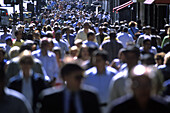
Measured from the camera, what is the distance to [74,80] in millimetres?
5184

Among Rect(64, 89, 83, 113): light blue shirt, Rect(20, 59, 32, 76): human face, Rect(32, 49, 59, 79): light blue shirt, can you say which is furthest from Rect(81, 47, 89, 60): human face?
Rect(64, 89, 83, 113): light blue shirt

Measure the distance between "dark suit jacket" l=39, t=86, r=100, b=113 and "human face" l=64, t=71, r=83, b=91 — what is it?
0.07 m

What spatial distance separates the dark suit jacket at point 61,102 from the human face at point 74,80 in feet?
0.23

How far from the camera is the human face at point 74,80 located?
5160 mm

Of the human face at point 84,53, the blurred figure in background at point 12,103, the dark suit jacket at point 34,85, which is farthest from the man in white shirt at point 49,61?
the blurred figure in background at point 12,103

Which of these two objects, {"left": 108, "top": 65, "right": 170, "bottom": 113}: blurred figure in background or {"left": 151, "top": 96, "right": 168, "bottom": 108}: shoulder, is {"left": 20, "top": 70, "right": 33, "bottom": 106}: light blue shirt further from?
{"left": 151, "top": 96, "right": 168, "bottom": 108}: shoulder

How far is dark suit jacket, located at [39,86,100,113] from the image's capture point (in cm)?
511

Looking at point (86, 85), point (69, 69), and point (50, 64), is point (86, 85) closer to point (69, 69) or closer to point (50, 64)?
point (69, 69)

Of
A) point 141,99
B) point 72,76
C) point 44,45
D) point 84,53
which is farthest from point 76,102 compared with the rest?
point 44,45

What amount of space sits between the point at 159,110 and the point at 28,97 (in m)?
3.11

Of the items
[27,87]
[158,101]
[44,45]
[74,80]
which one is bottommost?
[27,87]

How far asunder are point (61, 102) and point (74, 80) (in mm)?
247

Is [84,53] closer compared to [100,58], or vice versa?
[100,58]

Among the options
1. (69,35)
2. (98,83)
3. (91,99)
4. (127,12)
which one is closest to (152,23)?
(127,12)
